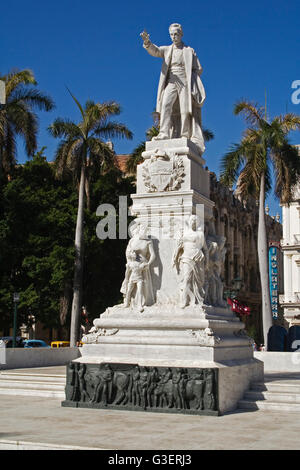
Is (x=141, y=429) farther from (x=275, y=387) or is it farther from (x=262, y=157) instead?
(x=262, y=157)

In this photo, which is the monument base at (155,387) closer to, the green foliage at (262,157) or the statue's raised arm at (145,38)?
the statue's raised arm at (145,38)

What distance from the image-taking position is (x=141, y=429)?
9.02 m

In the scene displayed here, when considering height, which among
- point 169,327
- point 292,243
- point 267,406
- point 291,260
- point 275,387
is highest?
point 292,243

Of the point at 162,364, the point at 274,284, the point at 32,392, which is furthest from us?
the point at 274,284

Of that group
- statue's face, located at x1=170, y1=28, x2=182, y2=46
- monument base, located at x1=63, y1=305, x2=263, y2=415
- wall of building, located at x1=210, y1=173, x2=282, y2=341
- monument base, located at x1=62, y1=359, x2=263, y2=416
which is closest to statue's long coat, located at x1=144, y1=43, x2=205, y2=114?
statue's face, located at x1=170, y1=28, x2=182, y2=46

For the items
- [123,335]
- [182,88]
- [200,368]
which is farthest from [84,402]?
[182,88]

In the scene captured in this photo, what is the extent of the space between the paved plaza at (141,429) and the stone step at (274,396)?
64 cm

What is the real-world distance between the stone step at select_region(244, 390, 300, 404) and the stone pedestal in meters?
0.19

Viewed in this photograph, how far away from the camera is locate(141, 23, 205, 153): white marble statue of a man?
14.1 m

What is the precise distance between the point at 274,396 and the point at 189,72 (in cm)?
724

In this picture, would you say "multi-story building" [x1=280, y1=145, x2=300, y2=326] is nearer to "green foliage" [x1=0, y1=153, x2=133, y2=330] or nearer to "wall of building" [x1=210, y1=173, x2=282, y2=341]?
"wall of building" [x1=210, y1=173, x2=282, y2=341]

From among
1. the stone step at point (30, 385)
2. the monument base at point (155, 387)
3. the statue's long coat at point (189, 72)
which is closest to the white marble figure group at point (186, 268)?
the monument base at point (155, 387)

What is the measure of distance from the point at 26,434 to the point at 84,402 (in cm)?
303

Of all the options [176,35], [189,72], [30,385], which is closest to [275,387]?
[30,385]
